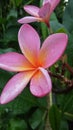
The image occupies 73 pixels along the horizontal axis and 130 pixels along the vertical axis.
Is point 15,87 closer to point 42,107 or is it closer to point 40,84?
point 40,84

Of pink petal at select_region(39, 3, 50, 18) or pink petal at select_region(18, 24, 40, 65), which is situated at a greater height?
pink petal at select_region(39, 3, 50, 18)

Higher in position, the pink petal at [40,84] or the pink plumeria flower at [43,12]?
the pink plumeria flower at [43,12]

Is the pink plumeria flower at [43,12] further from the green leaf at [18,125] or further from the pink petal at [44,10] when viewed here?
the green leaf at [18,125]

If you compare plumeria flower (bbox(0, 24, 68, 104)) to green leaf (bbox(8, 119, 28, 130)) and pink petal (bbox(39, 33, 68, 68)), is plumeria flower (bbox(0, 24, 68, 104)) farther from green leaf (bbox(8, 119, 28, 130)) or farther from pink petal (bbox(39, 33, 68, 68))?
green leaf (bbox(8, 119, 28, 130))

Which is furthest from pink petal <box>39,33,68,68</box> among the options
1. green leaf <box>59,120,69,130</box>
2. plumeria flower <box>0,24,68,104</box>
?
green leaf <box>59,120,69,130</box>

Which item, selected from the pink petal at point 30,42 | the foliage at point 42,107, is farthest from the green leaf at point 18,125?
the pink petal at point 30,42

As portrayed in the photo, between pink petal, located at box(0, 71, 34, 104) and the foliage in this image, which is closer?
pink petal, located at box(0, 71, 34, 104)

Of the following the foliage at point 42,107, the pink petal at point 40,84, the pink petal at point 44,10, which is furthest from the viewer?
the foliage at point 42,107
